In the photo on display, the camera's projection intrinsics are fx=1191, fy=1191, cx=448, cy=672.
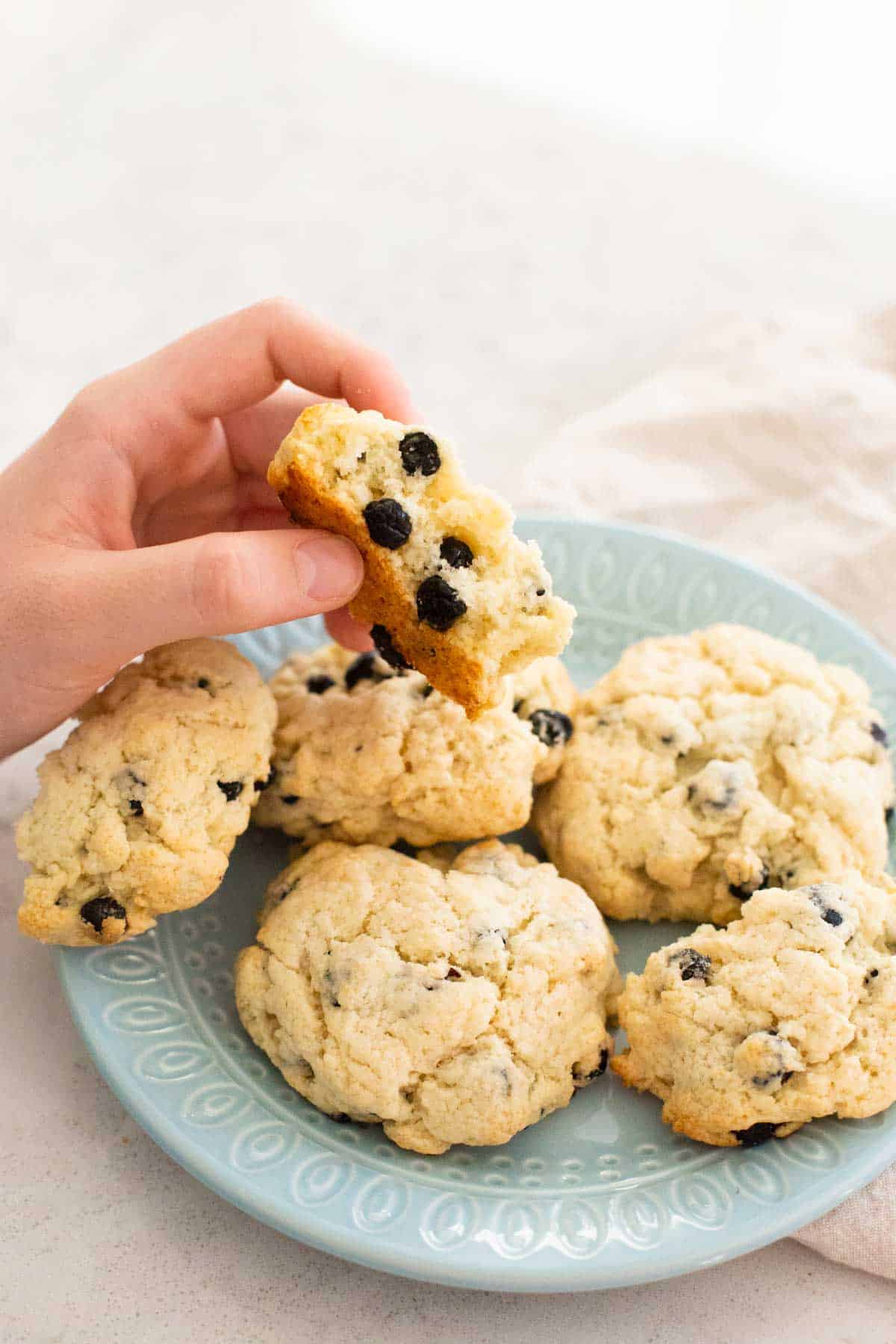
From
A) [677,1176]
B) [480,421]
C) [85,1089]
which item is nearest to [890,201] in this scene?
A: [480,421]

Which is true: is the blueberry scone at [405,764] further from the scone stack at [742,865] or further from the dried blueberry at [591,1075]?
the dried blueberry at [591,1075]

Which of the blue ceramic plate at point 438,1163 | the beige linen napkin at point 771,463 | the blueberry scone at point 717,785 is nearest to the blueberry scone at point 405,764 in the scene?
the blueberry scone at point 717,785

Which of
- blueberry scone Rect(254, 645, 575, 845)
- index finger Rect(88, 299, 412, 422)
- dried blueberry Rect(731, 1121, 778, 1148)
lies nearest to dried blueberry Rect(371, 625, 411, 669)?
blueberry scone Rect(254, 645, 575, 845)

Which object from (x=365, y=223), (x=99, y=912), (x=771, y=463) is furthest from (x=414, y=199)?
(x=99, y=912)

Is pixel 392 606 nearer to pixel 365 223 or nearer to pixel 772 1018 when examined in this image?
pixel 772 1018

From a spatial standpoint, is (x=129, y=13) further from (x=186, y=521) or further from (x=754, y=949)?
(x=754, y=949)

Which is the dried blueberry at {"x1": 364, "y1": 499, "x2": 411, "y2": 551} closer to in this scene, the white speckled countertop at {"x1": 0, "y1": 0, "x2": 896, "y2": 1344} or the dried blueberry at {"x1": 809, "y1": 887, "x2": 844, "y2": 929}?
the dried blueberry at {"x1": 809, "y1": 887, "x2": 844, "y2": 929}
